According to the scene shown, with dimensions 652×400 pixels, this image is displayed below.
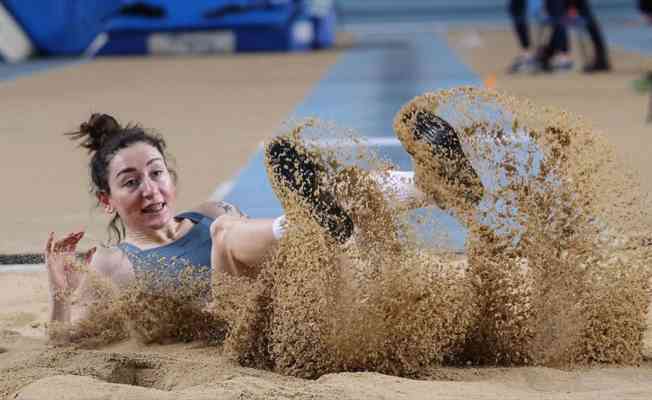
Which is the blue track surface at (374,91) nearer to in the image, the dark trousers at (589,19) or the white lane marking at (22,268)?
the white lane marking at (22,268)

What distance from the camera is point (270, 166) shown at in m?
3.37

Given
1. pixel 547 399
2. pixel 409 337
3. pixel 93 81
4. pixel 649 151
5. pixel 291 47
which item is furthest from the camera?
pixel 291 47

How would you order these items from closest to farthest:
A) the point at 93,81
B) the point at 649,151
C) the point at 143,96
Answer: the point at 649,151
the point at 143,96
the point at 93,81

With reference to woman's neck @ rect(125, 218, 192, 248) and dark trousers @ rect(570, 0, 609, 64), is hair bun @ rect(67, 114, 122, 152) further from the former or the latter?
dark trousers @ rect(570, 0, 609, 64)

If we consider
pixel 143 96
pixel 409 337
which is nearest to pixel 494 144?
pixel 409 337

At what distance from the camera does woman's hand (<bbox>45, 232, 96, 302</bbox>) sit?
153 inches

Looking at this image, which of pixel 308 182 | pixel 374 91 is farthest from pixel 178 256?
pixel 374 91

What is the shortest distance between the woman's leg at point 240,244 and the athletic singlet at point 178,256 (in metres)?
0.13

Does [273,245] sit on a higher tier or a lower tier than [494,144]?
lower

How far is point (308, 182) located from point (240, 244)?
0.39 m

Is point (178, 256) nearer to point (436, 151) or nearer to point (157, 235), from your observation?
point (157, 235)

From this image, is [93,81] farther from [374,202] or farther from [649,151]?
[374,202]

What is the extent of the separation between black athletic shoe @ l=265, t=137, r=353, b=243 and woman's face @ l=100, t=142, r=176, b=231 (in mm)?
564

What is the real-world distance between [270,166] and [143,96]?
358 inches
